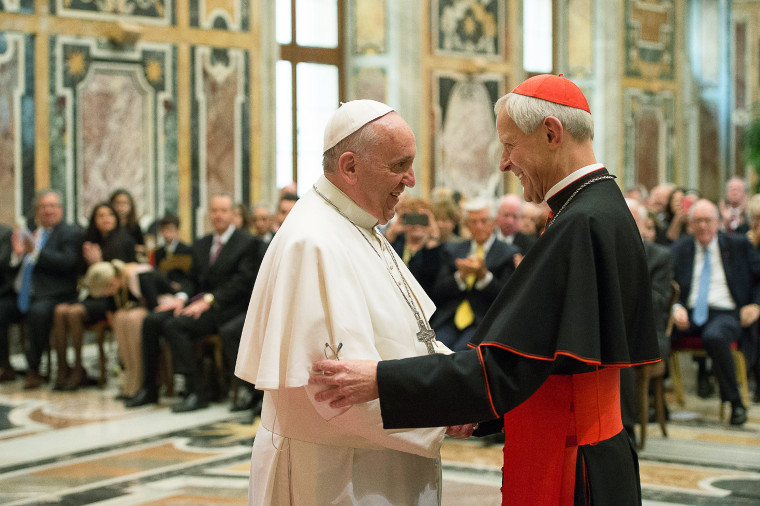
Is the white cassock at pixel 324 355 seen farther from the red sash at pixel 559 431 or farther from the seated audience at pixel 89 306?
the seated audience at pixel 89 306

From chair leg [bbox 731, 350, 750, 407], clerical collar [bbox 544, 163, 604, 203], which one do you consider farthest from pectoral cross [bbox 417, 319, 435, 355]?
chair leg [bbox 731, 350, 750, 407]

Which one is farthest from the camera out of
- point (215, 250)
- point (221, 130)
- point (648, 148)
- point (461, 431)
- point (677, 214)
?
point (648, 148)

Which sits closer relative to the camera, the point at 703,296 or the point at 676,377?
the point at 703,296

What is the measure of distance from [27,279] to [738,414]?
20.4 ft

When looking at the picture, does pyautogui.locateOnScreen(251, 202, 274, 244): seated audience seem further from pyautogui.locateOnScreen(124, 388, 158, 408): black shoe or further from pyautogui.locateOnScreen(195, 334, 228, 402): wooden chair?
pyautogui.locateOnScreen(124, 388, 158, 408): black shoe

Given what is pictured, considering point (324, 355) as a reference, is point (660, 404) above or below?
below

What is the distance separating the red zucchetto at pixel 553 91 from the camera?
2.29m

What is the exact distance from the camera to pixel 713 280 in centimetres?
738

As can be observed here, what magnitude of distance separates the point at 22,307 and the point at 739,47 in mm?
11619

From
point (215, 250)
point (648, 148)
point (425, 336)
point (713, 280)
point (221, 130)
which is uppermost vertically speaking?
point (221, 130)

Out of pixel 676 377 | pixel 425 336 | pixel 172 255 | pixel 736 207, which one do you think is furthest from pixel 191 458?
pixel 736 207

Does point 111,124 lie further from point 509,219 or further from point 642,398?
point 642,398

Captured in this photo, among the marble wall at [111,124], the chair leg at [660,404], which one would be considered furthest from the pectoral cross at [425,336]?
the marble wall at [111,124]

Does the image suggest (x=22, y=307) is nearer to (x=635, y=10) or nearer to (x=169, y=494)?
(x=169, y=494)
